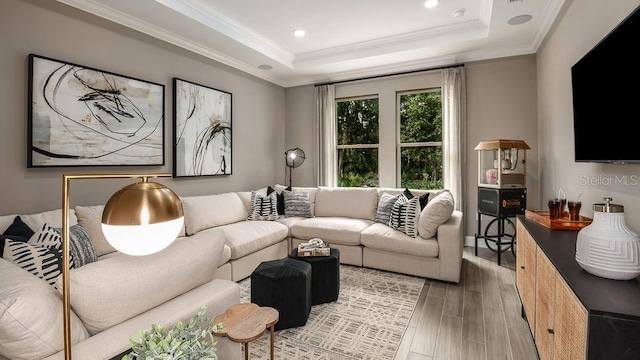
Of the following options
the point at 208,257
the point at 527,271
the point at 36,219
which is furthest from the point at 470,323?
the point at 36,219

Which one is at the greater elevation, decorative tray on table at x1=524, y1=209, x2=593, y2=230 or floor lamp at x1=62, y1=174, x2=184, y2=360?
floor lamp at x1=62, y1=174, x2=184, y2=360

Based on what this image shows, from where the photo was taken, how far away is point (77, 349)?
0.92 meters

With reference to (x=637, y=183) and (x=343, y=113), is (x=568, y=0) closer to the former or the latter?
(x=637, y=183)

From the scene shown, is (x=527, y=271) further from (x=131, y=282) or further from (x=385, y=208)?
(x=131, y=282)

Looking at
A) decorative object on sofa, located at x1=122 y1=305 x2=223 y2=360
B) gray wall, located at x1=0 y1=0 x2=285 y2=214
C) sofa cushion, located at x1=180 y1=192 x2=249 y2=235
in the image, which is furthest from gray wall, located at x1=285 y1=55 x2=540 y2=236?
decorative object on sofa, located at x1=122 y1=305 x2=223 y2=360

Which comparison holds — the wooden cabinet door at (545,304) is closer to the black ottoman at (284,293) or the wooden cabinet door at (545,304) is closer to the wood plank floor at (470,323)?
the wood plank floor at (470,323)

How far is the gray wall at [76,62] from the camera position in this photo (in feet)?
7.96

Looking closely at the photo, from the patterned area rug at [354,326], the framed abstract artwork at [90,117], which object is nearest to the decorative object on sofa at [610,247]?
the patterned area rug at [354,326]

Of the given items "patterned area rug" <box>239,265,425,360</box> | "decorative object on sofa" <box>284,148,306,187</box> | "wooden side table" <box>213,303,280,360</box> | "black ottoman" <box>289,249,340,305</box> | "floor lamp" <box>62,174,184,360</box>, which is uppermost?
"decorative object on sofa" <box>284,148,306,187</box>

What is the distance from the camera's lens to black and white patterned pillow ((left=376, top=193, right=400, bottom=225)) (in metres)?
3.87

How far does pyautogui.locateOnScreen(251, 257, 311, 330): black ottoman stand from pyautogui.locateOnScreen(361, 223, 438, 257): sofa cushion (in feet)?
4.37

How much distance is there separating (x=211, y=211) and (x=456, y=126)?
11.5ft

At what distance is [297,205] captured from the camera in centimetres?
441

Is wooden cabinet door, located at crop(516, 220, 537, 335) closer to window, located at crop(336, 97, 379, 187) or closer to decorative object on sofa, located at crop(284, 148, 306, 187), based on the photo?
window, located at crop(336, 97, 379, 187)
